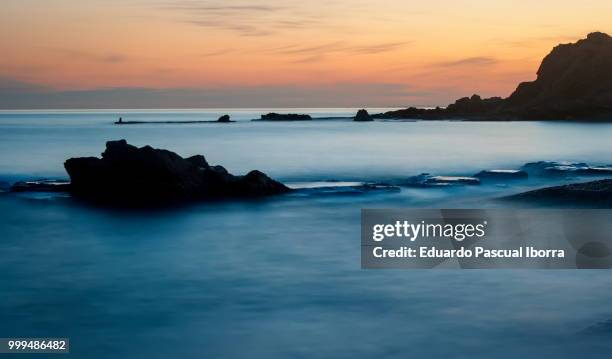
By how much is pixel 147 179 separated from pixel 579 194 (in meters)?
16.0

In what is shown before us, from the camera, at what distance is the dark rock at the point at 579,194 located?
82.3ft

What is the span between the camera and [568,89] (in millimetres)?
170750

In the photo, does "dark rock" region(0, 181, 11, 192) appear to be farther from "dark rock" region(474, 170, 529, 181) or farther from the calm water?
"dark rock" region(474, 170, 529, 181)

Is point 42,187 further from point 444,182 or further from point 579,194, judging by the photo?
point 579,194

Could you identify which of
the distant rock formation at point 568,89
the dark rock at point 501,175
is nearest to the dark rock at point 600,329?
the dark rock at point 501,175

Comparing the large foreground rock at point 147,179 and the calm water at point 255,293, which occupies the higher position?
the large foreground rock at point 147,179

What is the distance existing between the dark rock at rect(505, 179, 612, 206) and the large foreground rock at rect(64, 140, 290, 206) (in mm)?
11012

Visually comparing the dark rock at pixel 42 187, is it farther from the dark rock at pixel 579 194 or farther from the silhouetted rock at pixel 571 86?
the silhouetted rock at pixel 571 86

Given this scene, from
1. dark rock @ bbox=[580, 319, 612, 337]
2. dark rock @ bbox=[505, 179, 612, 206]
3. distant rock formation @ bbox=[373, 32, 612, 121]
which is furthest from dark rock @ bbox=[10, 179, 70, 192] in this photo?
distant rock formation @ bbox=[373, 32, 612, 121]

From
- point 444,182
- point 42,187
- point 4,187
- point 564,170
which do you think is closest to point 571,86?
point 564,170

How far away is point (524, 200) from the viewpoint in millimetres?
27812

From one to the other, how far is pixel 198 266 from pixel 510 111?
16717 centimetres

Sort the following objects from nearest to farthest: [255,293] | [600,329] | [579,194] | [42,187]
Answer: [600,329], [255,293], [579,194], [42,187]

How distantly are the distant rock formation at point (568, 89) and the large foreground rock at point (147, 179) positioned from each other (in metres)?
144
